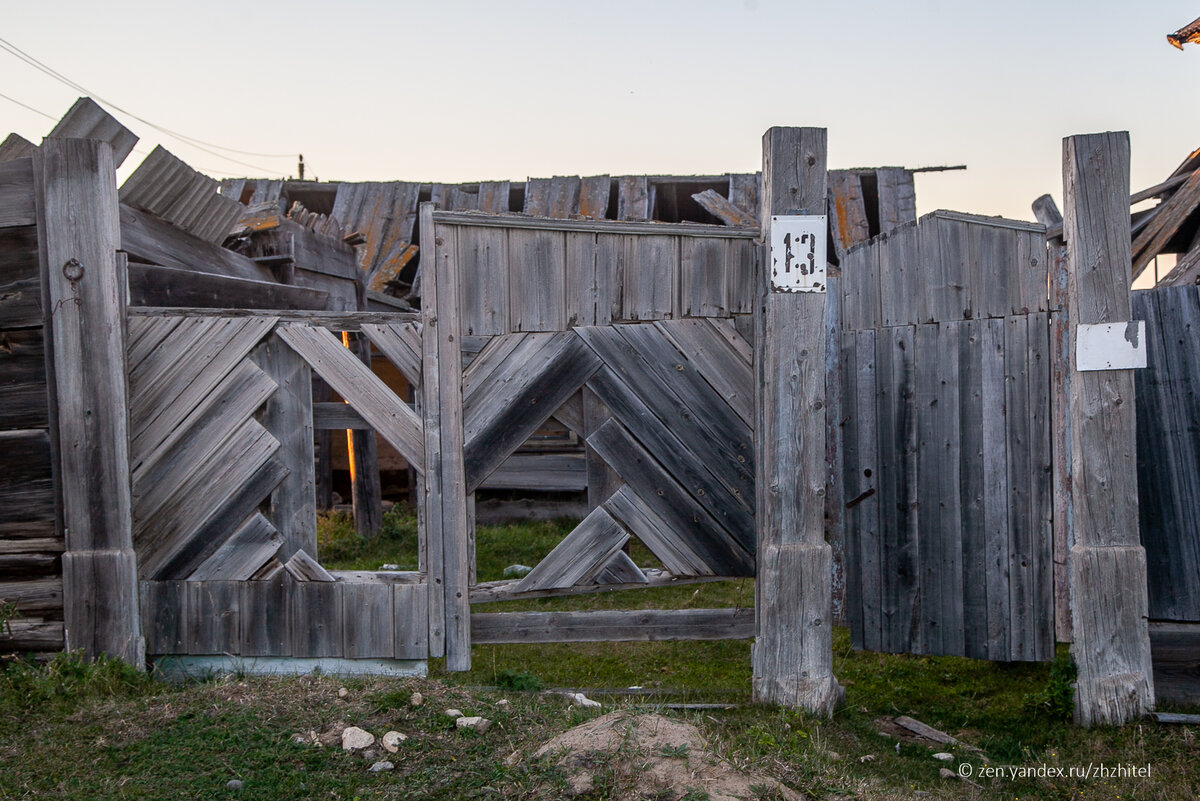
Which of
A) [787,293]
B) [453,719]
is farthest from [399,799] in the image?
[787,293]

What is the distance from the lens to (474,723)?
3885mm

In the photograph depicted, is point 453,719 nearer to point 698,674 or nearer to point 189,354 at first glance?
point 698,674

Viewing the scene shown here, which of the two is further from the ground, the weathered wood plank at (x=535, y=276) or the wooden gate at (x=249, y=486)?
the weathered wood plank at (x=535, y=276)

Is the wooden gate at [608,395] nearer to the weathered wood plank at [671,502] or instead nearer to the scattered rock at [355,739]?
the weathered wood plank at [671,502]

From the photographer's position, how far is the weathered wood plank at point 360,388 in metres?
4.79

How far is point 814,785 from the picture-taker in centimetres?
344

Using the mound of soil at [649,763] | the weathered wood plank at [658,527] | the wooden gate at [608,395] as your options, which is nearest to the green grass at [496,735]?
the mound of soil at [649,763]

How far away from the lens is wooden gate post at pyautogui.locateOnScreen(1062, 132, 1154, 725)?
14.8 feet

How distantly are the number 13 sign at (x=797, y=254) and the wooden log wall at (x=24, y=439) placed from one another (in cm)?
398

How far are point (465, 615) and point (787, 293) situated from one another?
2.47 meters

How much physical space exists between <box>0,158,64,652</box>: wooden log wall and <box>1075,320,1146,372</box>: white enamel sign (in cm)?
559

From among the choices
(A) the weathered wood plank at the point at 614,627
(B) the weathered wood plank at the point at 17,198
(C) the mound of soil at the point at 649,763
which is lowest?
→ (C) the mound of soil at the point at 649,763

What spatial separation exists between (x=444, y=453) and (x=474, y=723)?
1.47 metres

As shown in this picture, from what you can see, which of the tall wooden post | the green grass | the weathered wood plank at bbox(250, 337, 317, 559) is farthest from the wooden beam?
the green grass
